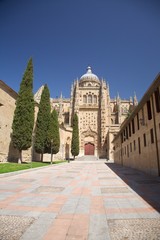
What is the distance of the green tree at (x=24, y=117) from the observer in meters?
18.7

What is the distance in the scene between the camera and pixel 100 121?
5056 cm

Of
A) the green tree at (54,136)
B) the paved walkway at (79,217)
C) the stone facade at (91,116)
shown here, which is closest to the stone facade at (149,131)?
the paved walkway at (79,217)

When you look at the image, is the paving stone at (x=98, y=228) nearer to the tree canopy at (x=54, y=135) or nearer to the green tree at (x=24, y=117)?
the green tree at (x=24, y=117)

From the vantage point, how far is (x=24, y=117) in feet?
63.3

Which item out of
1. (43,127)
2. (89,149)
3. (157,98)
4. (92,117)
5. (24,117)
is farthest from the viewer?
(92,117)

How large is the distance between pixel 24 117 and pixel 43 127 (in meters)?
5.38

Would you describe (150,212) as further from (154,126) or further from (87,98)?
(87,98)

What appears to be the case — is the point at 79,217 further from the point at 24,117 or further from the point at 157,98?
the point at 24,117

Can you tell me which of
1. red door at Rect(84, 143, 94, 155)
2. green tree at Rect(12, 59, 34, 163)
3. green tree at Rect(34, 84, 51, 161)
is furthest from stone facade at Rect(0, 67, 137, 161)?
green tree at Rect(12, 59, 34, 163)

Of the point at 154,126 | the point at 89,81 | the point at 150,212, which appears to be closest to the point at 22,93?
the point at 154,126

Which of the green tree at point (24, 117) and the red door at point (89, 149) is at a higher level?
the green tree at point (24, 117)

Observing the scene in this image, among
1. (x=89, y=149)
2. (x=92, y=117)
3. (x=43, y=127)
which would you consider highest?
(x=92, y=117)

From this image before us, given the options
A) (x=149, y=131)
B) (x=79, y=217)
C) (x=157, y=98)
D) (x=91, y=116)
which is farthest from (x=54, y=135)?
(x=91, y=116)

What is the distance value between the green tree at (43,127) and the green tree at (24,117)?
4.10 metres
